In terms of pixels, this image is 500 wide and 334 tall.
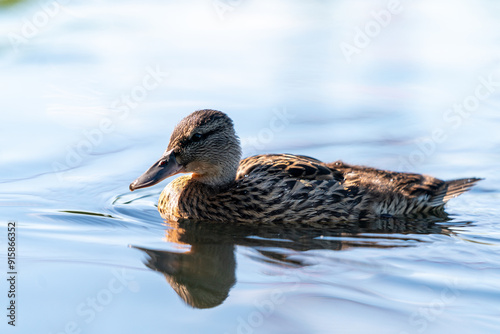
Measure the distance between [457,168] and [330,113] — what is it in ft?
7.25

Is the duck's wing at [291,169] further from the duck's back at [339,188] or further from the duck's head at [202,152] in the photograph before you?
the duck's head at [202,152]

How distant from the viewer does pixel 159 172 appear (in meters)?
8.54

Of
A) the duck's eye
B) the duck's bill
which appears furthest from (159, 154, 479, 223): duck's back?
the duck's eye

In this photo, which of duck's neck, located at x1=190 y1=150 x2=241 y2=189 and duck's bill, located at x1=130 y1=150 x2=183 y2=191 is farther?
duck's neck, located at x1=190 y1=150 x2=241 y2=189

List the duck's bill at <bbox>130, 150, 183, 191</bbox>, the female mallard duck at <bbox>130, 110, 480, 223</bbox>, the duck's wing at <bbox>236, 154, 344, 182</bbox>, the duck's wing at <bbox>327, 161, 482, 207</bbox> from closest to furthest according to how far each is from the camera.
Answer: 1. the duck's bill at <bbox>130, 150, 183, 191</bbox>
2. the female mallard duck at <bbox>130, 110, 480, 223</bbox>
3. the duck's wing at <bbox>236, 154, 344, 182</bbox>
4. the duck's wing at <bbox>327, 161, 482, 207</bbox>

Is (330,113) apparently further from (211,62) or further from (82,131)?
(82,131)

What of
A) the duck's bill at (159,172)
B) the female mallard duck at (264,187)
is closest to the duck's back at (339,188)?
the female mallard duck at (264,187)

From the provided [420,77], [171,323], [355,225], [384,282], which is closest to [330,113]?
[420,77]

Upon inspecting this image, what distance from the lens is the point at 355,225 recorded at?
8.80 m

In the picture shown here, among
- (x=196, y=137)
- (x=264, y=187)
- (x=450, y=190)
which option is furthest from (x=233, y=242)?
(x=450, y=190)

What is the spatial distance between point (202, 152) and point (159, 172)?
0.59 metres

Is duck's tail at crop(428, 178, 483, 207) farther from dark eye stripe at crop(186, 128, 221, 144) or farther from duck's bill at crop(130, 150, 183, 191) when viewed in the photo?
duck's bill at crop(130, 150, 183, 191)

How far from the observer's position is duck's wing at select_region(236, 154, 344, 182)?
895 centimetres

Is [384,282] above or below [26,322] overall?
above
